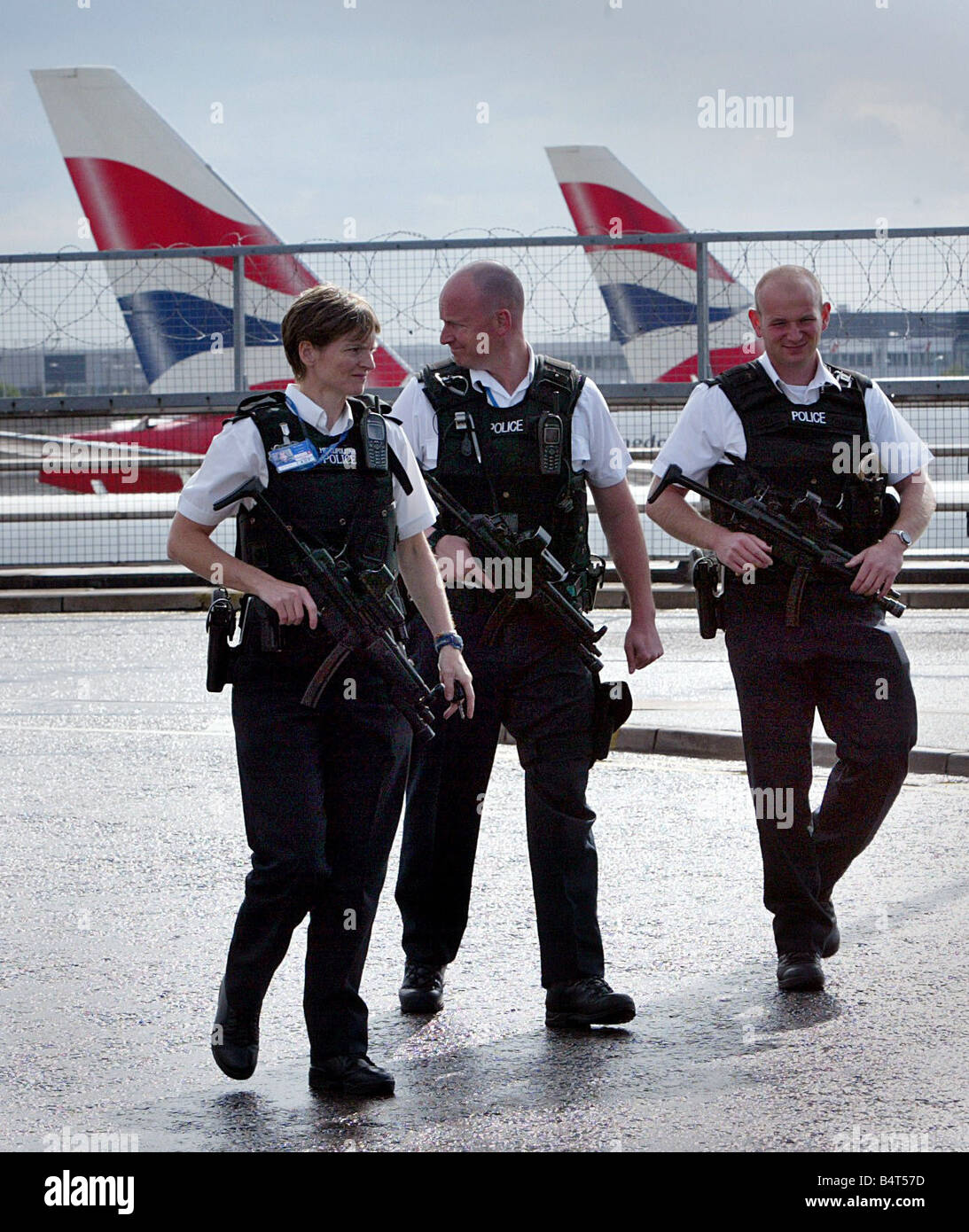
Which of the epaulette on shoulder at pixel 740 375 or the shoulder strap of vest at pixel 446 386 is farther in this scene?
the epaulette on shoulder at pixel 740 375

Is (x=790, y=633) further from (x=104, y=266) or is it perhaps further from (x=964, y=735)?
(x=104, y=266)

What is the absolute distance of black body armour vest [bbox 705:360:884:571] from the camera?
469 cm

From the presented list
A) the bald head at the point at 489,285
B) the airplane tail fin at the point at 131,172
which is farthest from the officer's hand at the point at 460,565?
the airplane tail fin at the point at 131,172

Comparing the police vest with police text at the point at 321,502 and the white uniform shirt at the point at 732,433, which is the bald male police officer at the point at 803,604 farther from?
the police vest with police text at the point at 321,502

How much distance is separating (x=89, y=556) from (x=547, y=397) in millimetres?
12926

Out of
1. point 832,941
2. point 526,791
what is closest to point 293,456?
point 526,791

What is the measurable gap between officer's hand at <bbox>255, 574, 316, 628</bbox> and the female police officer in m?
0.01

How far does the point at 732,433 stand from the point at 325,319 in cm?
131

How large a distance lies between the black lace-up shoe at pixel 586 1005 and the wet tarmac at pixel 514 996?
4cm

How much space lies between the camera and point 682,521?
4746 millimetres

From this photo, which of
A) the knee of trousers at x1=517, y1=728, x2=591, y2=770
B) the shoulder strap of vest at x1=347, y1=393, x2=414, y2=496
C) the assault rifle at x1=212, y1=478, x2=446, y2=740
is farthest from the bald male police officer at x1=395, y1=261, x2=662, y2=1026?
the assault rifle at x1=212, y1=478, x2=446, y2=740

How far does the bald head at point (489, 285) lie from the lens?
177 inches

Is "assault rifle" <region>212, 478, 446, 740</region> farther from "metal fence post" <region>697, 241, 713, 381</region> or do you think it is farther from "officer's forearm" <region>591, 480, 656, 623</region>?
"metal fence post" <region>697, 241, 713, 381</region>

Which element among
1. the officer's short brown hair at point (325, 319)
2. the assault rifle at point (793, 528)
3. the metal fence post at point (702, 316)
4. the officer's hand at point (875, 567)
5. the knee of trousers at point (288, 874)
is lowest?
the knee of trousers at point (288, 874)
